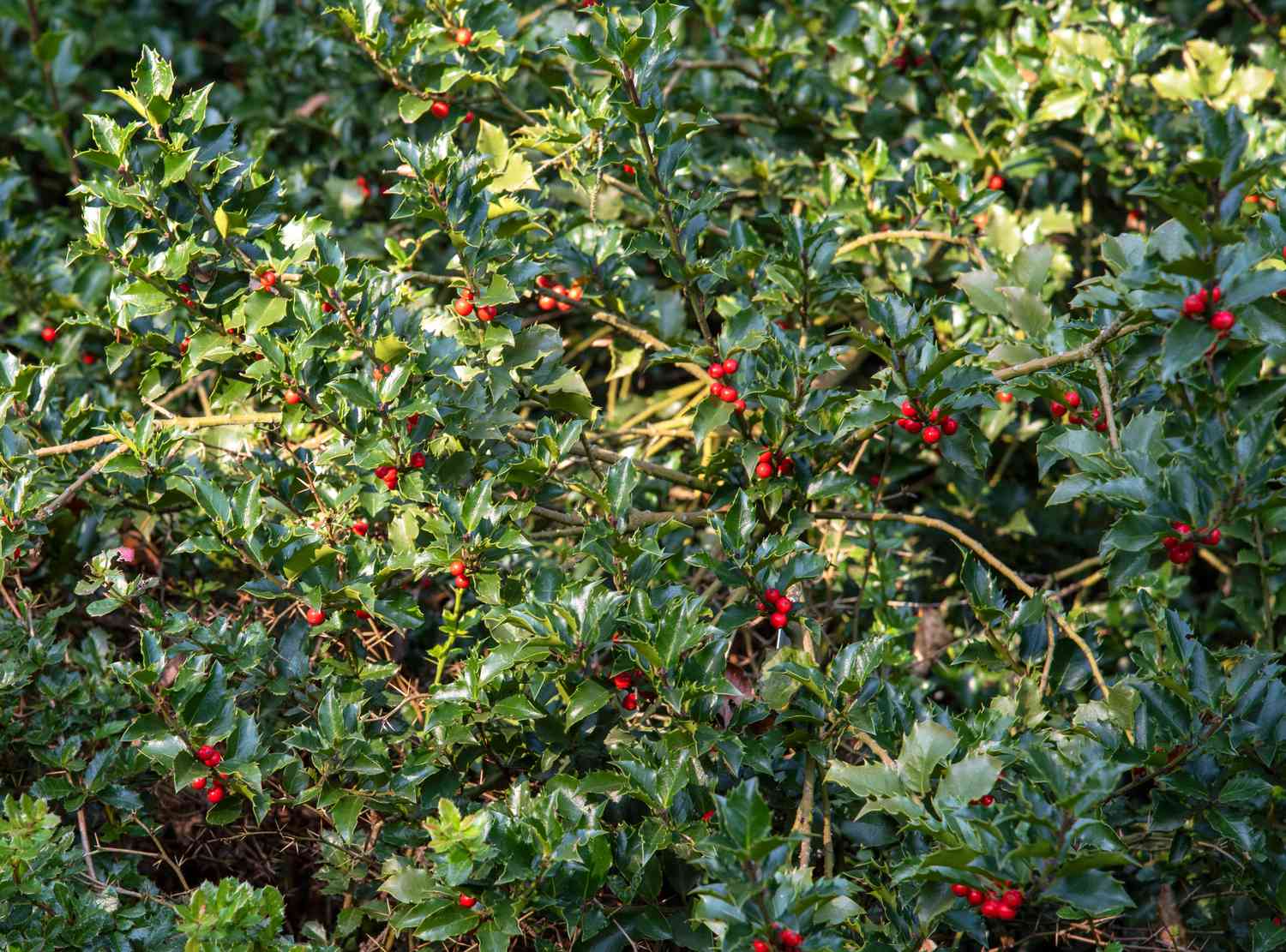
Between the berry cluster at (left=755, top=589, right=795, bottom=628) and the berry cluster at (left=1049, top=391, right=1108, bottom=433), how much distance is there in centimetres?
58

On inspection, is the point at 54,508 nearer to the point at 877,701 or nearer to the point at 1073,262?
the point at 877,701

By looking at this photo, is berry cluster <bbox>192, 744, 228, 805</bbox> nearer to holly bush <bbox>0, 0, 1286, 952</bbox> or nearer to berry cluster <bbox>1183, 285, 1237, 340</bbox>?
holly bush <bbox>0, 0, 1286, 952</bbox>

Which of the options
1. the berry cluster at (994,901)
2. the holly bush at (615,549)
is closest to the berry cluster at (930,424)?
the holly bush at (615,549)

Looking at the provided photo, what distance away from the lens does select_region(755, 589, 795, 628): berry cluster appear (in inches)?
85.4

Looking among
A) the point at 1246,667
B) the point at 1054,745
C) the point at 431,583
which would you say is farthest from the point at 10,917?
the point at 1246,667

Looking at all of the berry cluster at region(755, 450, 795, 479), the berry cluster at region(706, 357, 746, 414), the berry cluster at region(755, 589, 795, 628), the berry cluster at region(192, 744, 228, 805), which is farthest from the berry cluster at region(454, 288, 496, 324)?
the berry cluster at region(192, 744, 228, 805)

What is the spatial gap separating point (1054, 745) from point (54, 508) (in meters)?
1.76

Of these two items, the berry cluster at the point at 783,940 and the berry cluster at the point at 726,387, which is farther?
the berry cluster at the point at 726,387

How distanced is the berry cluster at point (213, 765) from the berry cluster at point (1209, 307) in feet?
5.23

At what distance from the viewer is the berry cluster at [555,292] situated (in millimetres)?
2678

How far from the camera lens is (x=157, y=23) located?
166 inches

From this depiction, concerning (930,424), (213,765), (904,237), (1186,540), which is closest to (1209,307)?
(1186,540)

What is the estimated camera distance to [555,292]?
8.73 ft

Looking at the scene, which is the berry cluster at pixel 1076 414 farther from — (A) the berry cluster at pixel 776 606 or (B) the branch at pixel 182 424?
(B) the branch at pixel 182 424
